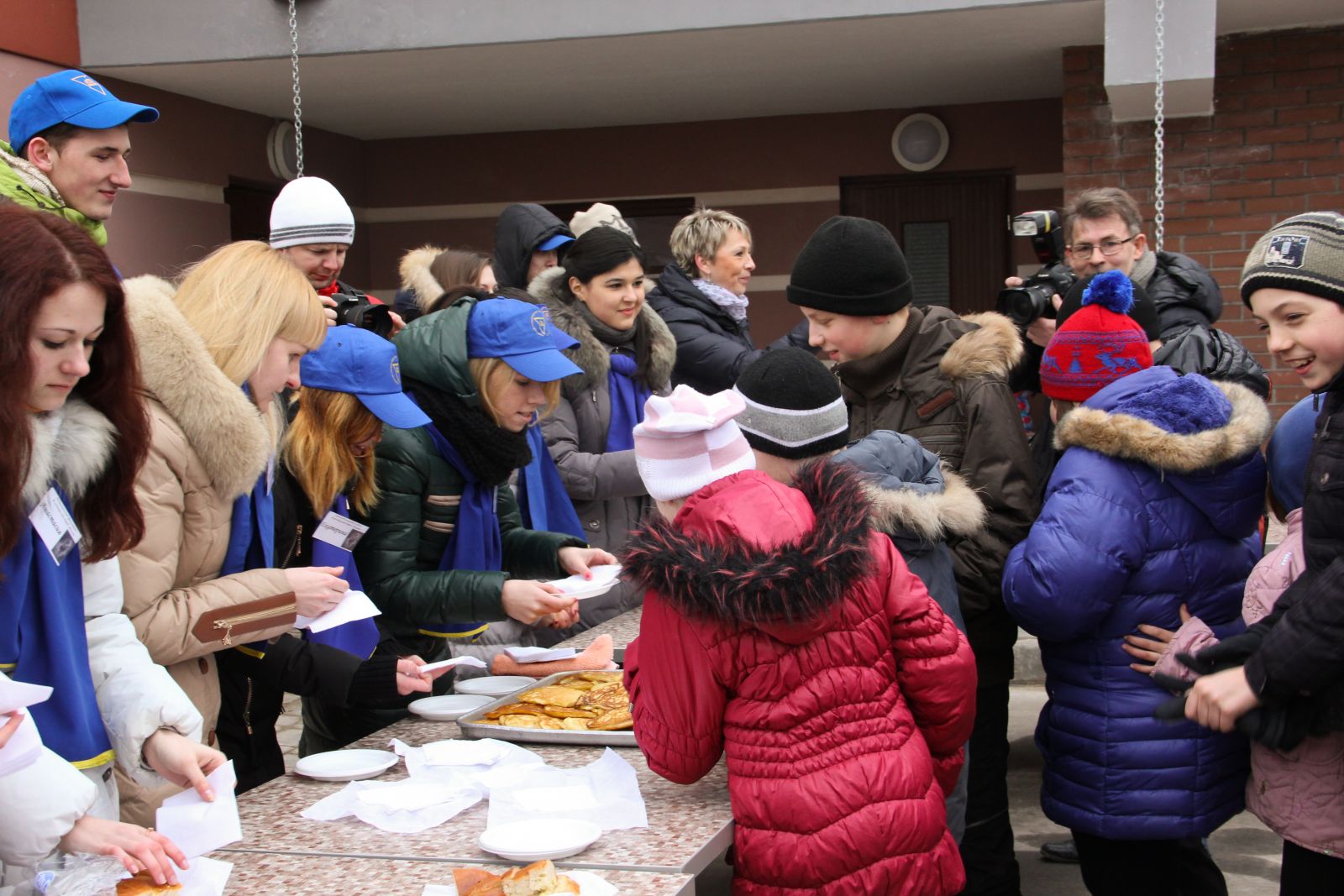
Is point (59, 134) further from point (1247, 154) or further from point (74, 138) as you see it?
point (1247, 154)

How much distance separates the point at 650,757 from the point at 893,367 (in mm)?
1201

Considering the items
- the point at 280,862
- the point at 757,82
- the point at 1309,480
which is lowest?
the point at 280,862

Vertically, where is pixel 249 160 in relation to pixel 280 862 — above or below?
above

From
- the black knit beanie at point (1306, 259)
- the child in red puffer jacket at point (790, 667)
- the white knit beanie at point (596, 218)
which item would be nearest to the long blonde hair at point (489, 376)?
the child in red puffer jacket at point (790, 667)

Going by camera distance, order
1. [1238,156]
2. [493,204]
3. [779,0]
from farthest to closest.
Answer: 1. [493,204]
2. [1238,156]
3. [779,0]

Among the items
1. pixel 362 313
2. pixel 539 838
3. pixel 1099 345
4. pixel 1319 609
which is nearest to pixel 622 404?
pixel 362 313

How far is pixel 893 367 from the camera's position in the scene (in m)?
2.87

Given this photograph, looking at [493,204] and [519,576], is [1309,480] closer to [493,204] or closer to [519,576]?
[519,576]

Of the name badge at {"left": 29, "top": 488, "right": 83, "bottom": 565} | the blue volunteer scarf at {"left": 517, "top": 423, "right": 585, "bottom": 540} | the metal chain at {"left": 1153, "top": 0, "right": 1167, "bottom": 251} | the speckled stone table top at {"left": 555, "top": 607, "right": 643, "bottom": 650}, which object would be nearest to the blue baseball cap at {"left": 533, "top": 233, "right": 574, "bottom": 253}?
the blue volunteer scarf at {"left": 517, "top": 423, "right": 585, "bottom": 540}

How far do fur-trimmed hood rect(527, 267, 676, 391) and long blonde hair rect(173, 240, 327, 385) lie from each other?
5.19 feet

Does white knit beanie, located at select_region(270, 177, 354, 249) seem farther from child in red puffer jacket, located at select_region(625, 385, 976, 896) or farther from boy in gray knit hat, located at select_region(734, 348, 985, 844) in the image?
child in red puffer jacket, located at select_region(625, 385, 976, 896)

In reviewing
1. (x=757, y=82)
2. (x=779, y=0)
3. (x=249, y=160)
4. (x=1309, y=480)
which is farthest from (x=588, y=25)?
(x=1309, y=480)

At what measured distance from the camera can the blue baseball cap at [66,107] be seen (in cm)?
315

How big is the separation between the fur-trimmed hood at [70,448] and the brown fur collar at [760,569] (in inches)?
31.4
